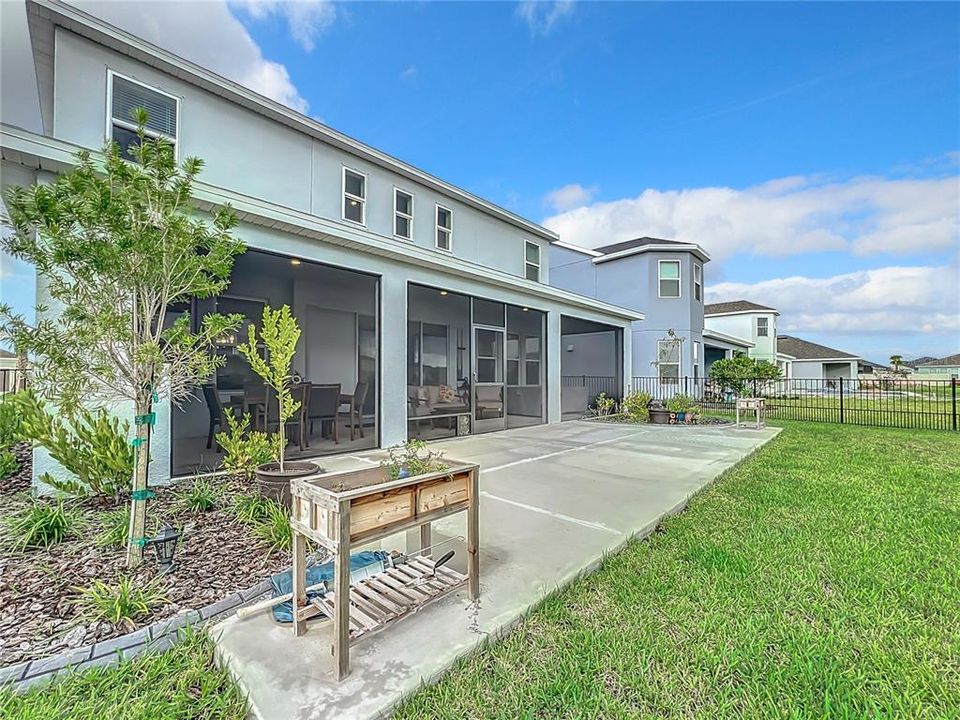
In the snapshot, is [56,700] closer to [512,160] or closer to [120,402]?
[120,402]

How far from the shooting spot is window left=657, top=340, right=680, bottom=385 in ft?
54.4

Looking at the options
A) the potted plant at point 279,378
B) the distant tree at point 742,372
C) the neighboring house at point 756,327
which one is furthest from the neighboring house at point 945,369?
the potted plant at point 279,378

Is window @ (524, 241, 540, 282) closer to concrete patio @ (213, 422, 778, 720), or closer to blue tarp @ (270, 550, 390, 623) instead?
concrete patio @ (213, 422, 778, 720)

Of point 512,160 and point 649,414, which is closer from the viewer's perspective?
point 649,414

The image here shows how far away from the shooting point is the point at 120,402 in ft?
14.4

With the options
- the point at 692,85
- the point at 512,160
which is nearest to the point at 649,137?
the point at 692,85

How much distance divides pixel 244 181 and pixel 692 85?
10567 mm

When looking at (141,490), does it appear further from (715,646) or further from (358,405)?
(358,405)

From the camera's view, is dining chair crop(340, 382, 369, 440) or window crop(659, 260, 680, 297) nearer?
dining chair crop(340, 382, 369, 440)

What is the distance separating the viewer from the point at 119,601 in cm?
233

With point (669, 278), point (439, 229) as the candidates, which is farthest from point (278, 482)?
point (669, 278)

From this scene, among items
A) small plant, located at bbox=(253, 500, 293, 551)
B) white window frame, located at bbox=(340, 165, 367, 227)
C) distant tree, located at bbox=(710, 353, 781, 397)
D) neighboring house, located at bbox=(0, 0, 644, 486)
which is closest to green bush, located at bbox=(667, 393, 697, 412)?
distant tree, located at bbox=(710, 353, 781, 397)

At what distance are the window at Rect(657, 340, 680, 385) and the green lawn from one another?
13.2m

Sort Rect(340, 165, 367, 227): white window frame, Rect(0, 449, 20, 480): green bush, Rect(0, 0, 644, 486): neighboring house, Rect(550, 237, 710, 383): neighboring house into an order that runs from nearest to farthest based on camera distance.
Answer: Rect(0, 449, 20, 480): green bush
Rect(0, 0, 644, 486): neighboring house
Rect(340, 165, 367, 227): white window frame
Rect(550, 237, 710, 383): neighboring house
